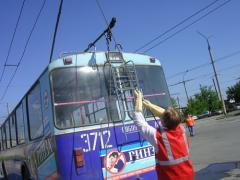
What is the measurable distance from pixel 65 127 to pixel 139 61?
2.14m

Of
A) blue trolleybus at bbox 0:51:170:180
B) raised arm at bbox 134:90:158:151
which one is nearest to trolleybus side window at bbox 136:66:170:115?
blue trolleybus at bbox 0:51:170:180

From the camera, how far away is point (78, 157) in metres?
6.45

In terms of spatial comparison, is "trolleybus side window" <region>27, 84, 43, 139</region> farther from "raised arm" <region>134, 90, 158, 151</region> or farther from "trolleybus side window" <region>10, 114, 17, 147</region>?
"raised arm" <region>134, 90, 158, 151</region>

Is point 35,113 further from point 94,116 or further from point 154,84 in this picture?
point 154,84

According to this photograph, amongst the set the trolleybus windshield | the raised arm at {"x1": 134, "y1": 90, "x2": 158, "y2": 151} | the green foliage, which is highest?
the green foliage

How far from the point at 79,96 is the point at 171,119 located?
2.99 metres

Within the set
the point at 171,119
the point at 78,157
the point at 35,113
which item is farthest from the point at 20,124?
the point at 171,119

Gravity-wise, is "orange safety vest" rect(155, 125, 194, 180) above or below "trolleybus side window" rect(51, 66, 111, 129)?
below

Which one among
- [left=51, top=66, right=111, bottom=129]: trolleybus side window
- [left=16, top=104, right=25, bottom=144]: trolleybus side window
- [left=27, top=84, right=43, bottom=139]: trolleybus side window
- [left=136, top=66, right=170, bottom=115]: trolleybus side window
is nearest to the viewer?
[left=51, top=66, right=111, bottom=129]: trolleybus side window

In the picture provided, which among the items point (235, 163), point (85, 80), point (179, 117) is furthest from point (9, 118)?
point (179, 117)

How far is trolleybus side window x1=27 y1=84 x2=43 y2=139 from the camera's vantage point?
25.2 feet

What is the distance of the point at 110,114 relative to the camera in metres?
7.03

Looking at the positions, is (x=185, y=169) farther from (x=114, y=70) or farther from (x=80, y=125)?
(x=114, y=70)

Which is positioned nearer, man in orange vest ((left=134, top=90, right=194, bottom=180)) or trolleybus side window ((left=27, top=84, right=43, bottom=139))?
man in orange vest ((left=134, top=90, right=194, bottom=180))
